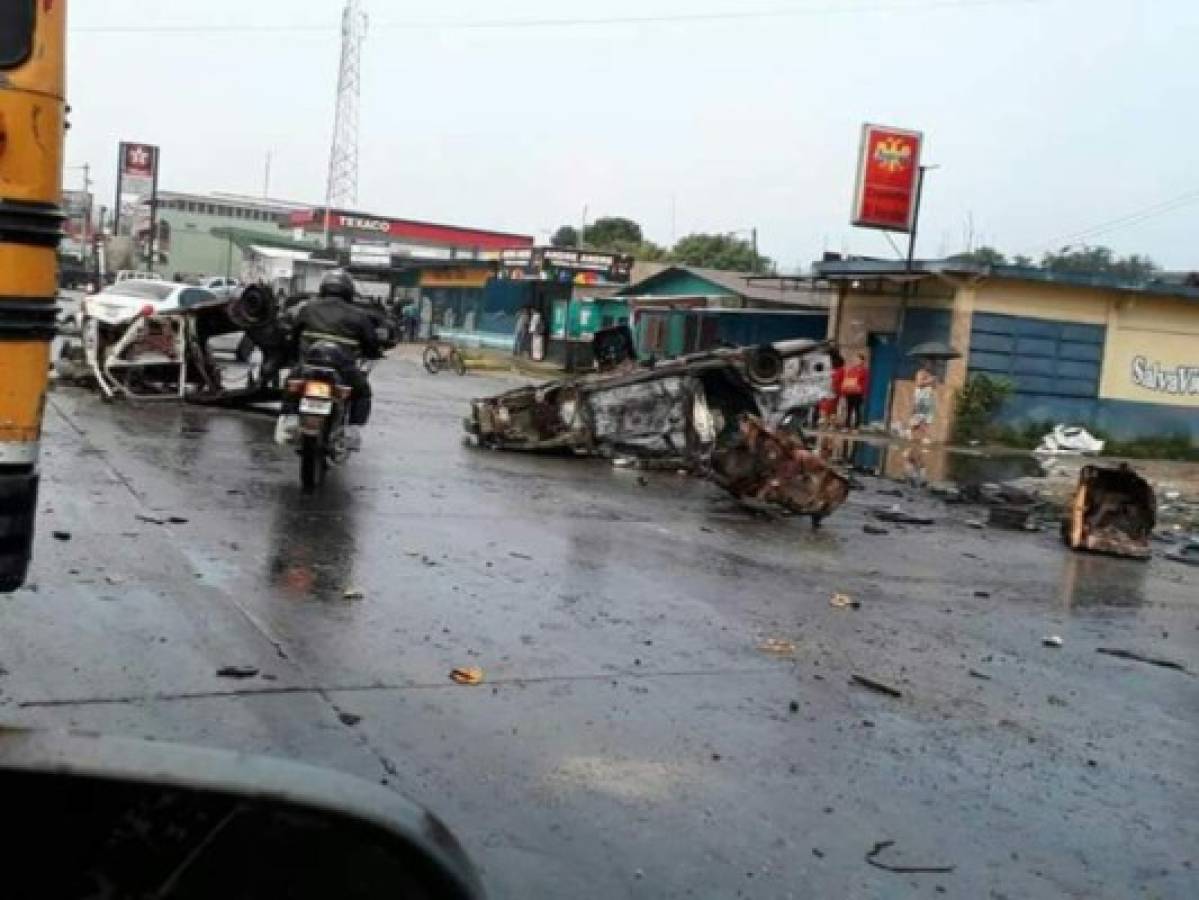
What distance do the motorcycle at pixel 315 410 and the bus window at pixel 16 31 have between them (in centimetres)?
597

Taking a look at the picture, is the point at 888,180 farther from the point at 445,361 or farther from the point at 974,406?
the point at 445,361

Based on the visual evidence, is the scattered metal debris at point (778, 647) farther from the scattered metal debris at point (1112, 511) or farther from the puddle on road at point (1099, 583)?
the scattered metal debris at point (1112, 511)

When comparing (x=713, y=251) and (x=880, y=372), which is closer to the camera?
(x=880, y=372)

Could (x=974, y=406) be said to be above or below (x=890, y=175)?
below

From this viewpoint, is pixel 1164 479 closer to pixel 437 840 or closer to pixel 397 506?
pixel 397 506

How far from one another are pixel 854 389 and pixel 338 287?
57.6ft

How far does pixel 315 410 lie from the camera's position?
380 inches

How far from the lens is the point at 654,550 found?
9.04 meters

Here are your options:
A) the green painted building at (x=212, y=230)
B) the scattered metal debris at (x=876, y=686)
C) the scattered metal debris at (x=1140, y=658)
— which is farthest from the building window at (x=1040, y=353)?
the green painted building at (x=212, y=230)

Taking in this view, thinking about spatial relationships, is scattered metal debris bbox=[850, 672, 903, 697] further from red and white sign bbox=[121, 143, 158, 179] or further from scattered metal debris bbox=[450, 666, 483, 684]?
red and white sign bbox=[121, 143, 158, 179]

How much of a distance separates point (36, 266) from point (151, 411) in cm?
1098

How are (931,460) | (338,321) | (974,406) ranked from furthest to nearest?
(974,406) → (931,460) → (338,321)

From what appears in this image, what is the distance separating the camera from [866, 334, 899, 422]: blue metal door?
28906mm

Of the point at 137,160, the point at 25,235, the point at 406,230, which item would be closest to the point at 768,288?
the point at 25,235
